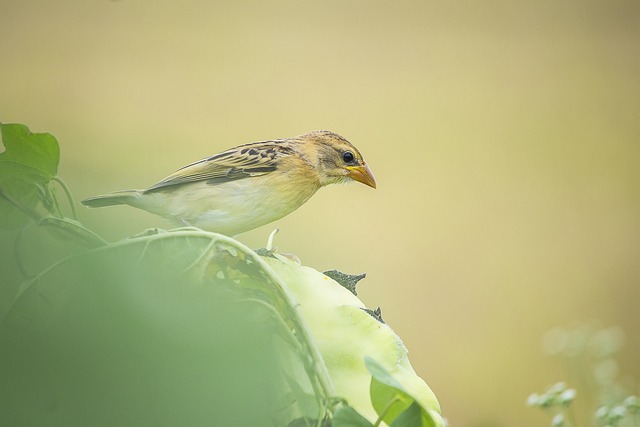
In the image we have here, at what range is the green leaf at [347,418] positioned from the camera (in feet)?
0.95

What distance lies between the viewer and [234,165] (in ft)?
3.47

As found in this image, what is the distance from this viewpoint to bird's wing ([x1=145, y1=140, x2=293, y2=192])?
99 centimetres

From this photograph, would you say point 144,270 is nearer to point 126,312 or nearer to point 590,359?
point 126,312

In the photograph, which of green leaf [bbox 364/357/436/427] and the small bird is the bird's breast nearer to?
the small bird

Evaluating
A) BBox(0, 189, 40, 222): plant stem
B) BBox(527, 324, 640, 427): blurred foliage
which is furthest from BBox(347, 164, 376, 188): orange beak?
BBox(0, 189, 40, 222): plant stem

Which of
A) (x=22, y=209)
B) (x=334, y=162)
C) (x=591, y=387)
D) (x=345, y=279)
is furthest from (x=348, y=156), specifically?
(x=22, y=209)

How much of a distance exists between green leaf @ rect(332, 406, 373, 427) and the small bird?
57 centimetres

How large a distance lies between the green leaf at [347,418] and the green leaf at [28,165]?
0.17 meters

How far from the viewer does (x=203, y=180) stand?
0.99 m

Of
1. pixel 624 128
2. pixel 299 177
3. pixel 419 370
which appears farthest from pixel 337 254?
pixel 624 128

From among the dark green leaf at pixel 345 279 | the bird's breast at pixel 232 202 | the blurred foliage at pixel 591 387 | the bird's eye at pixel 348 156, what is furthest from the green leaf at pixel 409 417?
the bird's eye at pixel 348 156

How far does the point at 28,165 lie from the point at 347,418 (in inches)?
7.6

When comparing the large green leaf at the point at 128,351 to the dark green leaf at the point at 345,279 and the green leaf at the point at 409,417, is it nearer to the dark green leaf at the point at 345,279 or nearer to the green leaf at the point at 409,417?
the green leaf at the point at 409,417

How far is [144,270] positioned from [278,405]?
0.07 metres
